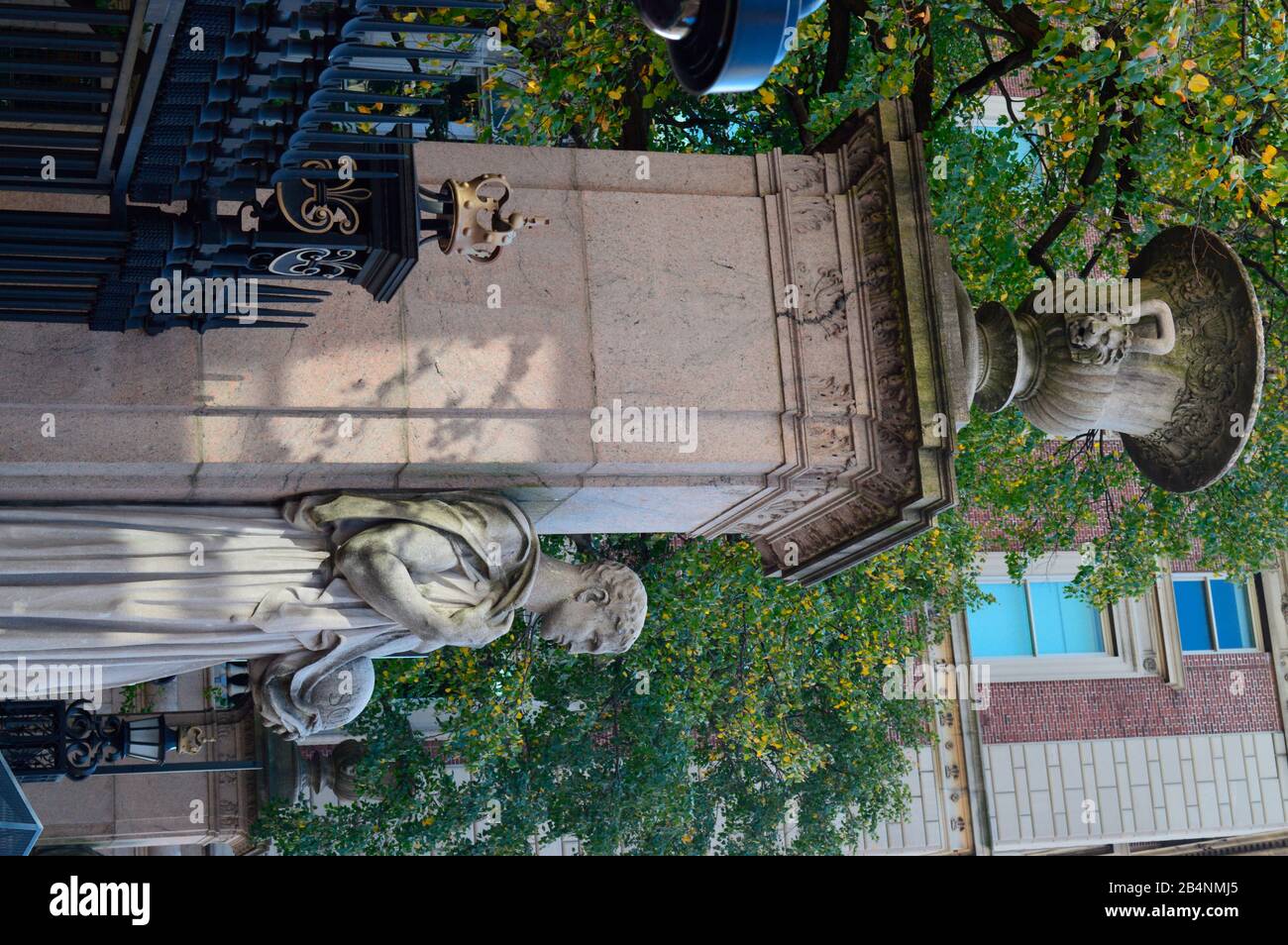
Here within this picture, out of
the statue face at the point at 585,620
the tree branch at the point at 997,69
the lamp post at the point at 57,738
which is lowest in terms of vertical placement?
the lamp post at the point at 57,738

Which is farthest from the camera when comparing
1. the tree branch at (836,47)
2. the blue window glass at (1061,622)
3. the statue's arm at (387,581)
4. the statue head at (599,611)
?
the blue window glass at (1061,622)

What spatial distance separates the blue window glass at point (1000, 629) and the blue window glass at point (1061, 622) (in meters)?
0.27

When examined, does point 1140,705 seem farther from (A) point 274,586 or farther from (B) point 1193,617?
(A) point 274,586

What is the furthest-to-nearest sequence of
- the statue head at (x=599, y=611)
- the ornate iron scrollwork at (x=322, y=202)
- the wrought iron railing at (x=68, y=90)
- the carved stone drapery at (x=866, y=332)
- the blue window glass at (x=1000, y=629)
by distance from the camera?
the blue window glass at (x=1000, y=629) < the statue head at (x=599, y=611) < the carved stone drapery at (x=866, y=332) < the ornate iron scrollwork at (x=322, y=202) < the wrought iron railing at (x=68, y=90)

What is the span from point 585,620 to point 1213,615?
24340 millimetres

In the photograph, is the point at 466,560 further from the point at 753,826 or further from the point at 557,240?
the point at 753,826

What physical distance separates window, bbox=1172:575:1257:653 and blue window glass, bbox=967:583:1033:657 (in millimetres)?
3312

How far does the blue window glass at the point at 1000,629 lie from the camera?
3016 cm

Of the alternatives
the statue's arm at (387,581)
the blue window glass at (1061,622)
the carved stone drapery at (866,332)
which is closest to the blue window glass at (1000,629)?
the blue window glass at (1061,622)

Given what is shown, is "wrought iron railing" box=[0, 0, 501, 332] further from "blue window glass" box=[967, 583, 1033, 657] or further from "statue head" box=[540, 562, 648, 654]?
"blue window glass" box=[967, 583, 1033, 657]

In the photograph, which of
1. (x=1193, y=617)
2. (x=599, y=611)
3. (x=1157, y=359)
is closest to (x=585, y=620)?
(x=599, y=611)

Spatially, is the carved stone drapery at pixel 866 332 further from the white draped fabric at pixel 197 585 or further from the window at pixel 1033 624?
the window at pixel 1033 624

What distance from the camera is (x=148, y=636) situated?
8328 millimetres

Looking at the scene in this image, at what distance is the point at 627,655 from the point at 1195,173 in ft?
32.8
